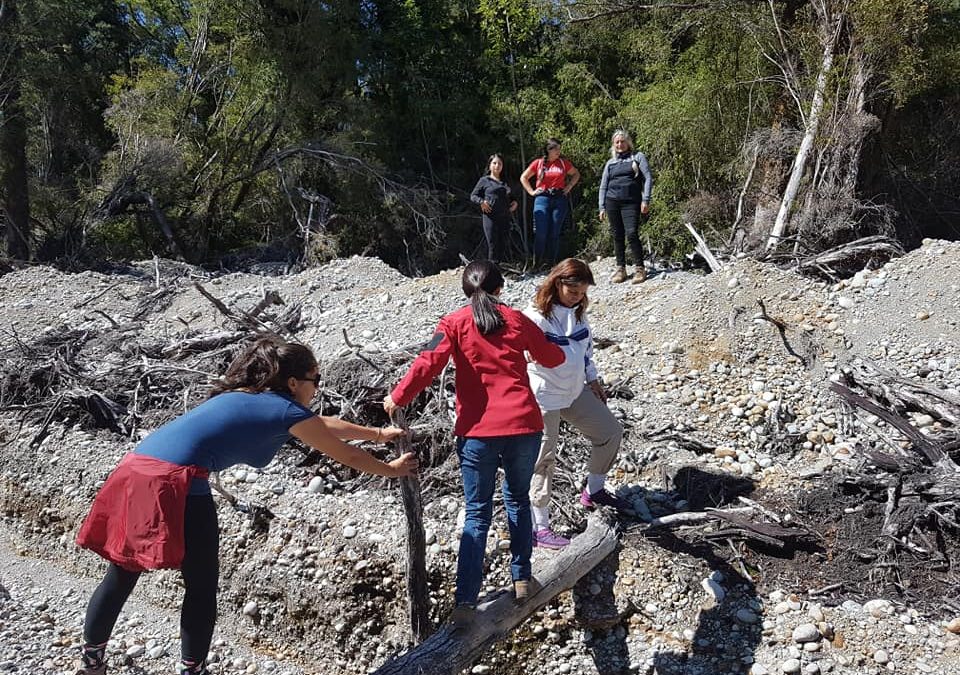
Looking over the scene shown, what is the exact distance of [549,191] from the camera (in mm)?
7117

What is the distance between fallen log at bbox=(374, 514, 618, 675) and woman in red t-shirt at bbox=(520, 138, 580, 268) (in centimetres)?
443

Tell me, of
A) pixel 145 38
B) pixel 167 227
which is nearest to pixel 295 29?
pixel 167 227

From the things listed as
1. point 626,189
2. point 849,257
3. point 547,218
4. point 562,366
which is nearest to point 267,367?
point 562,366

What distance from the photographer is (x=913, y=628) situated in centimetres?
297

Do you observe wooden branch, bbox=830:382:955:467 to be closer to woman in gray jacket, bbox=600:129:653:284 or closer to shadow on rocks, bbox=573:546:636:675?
shadow on rocks, bbox=573:546:636:675

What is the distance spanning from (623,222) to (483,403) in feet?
14.1

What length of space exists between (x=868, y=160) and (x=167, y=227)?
9.56 metres

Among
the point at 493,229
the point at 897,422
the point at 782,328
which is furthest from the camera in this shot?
the point at 493,229

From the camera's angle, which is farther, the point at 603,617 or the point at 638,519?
the point at 638,519

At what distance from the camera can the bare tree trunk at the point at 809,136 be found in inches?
268

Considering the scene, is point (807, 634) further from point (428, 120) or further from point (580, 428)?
point (428, 120)

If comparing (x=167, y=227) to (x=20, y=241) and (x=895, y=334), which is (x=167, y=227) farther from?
(x=895, y=334)

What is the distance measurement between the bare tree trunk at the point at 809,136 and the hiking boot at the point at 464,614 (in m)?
5.24

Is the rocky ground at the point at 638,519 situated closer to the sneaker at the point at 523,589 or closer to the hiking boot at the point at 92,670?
the sneaker at the point at 523,589
